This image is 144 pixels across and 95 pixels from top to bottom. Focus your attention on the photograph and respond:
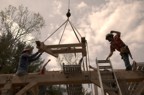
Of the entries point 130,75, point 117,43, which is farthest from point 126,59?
point 117,43

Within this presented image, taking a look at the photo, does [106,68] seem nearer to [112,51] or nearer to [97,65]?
[97,65]

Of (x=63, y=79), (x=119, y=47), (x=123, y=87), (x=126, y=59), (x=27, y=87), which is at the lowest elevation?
(x=123, y=87)

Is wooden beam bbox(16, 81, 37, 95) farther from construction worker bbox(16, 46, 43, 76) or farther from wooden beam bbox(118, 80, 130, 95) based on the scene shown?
wooden beam bbox(118, 80, 130, 95)

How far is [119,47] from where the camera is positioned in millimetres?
9352

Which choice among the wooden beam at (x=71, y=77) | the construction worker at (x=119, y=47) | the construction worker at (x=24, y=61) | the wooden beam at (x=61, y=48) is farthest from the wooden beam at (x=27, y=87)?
the construction worker at (x=119, y=47)

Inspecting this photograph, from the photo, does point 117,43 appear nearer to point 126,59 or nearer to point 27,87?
point 126,59

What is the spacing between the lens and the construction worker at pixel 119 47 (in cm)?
900

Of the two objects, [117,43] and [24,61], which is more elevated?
[117,43]

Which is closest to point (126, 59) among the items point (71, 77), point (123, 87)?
point (123, 87)

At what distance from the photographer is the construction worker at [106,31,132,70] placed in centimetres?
900

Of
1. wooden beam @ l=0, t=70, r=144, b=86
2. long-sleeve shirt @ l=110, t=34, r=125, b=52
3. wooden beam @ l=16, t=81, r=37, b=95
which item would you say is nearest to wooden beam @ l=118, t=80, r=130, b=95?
wooden beam @ l=0, t=70, r=144, b=86

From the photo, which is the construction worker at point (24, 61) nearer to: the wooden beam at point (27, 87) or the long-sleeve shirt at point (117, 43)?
the wooden beam at point (27, 87)

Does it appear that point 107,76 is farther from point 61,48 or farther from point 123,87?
point 61,48

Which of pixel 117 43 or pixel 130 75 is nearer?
pixel 130 75
